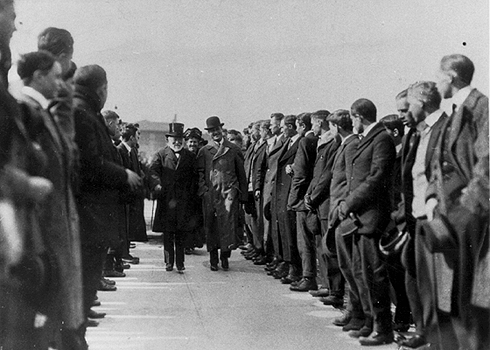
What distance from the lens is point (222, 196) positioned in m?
6.87

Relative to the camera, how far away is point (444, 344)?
13.0 ft

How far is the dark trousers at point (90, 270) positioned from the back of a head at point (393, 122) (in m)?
1.95

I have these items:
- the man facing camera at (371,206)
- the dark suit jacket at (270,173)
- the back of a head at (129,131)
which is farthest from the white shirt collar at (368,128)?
the dark suit jacket at (270,173)

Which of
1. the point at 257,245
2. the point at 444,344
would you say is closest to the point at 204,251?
the point at 257,245

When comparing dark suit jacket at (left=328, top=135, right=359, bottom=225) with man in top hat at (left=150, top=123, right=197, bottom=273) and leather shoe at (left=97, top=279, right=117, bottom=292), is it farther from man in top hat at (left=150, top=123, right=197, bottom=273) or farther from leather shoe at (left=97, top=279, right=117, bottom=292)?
man in top hat at (left=150, top=123, right=197, bottom=273)

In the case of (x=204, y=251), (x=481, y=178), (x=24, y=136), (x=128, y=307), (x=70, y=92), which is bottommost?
(x=204, y=251)

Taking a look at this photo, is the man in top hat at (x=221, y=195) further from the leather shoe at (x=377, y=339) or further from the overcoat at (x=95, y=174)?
the overcoat at (x=95, y=174)

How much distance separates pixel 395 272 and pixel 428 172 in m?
0.77

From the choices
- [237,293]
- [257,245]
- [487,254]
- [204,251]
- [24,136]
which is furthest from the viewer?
[204,251]

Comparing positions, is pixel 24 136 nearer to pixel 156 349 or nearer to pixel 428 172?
pixel 156 349

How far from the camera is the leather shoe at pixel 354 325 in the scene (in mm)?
4641

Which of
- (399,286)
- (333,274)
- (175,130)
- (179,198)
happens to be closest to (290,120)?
(179,198)

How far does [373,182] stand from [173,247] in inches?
107

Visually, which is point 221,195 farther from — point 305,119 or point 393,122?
point 393,122
